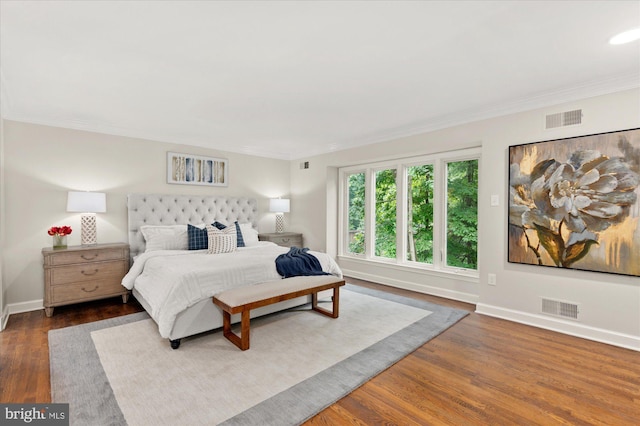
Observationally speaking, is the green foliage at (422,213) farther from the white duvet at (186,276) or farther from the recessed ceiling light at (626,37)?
the recessed ceiling light at (626,37)

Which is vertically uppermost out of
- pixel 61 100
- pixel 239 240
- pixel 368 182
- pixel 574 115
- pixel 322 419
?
pixel 61 100

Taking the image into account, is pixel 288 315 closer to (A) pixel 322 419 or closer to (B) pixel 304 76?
(A) pixel 322 419

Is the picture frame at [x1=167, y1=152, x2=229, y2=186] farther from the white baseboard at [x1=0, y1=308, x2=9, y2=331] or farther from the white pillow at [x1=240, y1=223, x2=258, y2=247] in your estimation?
the white baseboard at [x1=0, y1=308, x2=9, y2=331]

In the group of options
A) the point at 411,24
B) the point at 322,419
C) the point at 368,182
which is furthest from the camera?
the point at 368,182

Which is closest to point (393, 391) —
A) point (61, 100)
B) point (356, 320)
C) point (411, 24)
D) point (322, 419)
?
point (322, 419)

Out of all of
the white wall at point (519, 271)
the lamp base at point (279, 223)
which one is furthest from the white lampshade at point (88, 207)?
the white wall at point (519, 271)

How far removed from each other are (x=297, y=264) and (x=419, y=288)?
208cm

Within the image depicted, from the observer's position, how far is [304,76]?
2725 mm

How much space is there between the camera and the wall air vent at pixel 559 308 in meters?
3.06

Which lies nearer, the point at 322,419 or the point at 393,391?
the point at 322,419

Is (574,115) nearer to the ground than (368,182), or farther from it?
farther from it

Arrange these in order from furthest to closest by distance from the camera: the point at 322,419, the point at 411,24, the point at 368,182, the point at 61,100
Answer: the point at 368,182 → the point at 61,100 → the point at 411,24 → the point at 322,419

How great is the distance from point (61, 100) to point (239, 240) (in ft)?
8.33

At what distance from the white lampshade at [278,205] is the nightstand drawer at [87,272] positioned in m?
2.57
